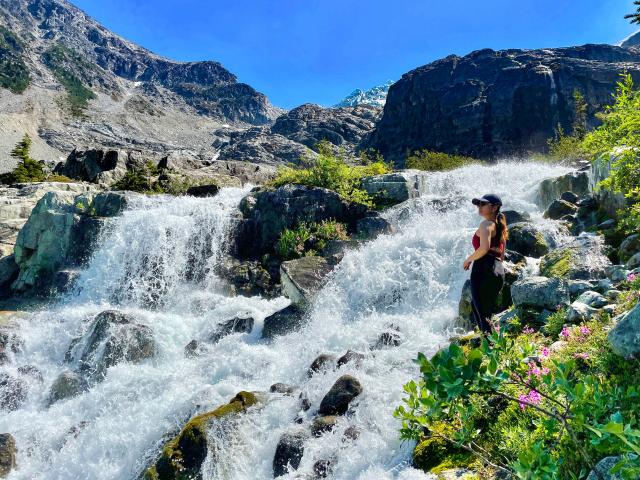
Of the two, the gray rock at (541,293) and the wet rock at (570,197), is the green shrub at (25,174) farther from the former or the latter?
the gray rock at (541,293)

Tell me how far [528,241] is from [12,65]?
178374 mm

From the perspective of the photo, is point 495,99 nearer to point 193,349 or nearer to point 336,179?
point 336,179

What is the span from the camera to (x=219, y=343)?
39.2ft

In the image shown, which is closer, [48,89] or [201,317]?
[201,317]

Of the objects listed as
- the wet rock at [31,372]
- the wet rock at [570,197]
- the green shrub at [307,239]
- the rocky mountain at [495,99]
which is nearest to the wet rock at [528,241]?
the wet rock at [570,197]

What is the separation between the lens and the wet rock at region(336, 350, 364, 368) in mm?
8454

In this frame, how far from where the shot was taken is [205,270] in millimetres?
16781

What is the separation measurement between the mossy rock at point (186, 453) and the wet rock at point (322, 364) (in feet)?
7.09

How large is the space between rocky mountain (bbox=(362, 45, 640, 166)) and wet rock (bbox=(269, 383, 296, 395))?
79.4 m

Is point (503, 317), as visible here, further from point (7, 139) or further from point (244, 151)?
point (7, 139)

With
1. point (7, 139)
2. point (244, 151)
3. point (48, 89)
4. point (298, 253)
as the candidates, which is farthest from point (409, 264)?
point (48, 89)

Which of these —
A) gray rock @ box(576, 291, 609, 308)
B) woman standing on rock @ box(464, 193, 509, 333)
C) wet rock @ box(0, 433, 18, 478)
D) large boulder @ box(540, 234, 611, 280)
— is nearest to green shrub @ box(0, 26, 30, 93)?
wet rock @ box(0, 433, 18, 478)

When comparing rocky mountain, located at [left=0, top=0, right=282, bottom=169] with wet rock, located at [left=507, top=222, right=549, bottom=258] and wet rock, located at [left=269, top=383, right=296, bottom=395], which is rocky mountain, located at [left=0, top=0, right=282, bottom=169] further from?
wet rock, located at [left=507, top=222, right=549, bottom=258]

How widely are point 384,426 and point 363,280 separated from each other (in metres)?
6.91
